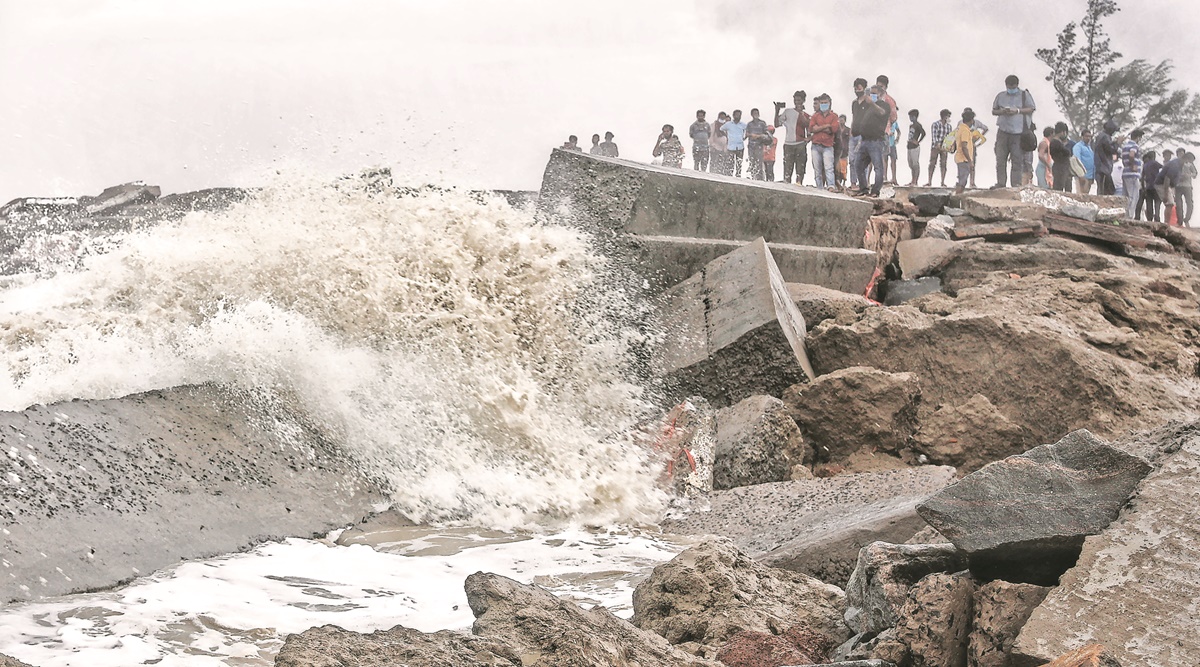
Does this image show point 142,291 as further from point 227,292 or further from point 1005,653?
point 1005,653

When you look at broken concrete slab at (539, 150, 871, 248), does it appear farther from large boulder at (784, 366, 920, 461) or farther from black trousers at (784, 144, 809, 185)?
black trousers at (784, 144, 809, 185)

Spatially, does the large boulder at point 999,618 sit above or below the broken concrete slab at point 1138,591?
below

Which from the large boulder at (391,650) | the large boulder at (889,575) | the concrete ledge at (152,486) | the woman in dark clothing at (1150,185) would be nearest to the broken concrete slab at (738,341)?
the concrete ledge at (152,486)

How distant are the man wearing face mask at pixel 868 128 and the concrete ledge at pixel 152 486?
8.99 m

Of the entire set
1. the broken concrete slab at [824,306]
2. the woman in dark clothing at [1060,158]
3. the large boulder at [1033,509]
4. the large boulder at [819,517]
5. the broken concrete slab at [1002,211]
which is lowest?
the large boulder at [819,517]

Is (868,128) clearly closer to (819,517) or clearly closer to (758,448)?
(758,448)

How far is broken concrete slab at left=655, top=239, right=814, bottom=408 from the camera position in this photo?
5.04 metres

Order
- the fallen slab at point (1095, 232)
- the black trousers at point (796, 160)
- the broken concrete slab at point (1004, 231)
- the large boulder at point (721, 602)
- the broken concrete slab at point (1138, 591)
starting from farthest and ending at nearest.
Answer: the black trousers at point (796, 160)
the fallen slab at point (1095, 232)
the broken concrete slab at point (1004, 231)
the large boulder at point (721, 602)
the broken concrete slab at point (1138, 591)

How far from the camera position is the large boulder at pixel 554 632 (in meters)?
2.06

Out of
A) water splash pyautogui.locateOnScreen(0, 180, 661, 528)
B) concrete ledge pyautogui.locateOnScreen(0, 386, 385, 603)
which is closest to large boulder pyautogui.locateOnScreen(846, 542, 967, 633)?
water splash pyautogui.locateOnScreen(0, 180, 661, 528)

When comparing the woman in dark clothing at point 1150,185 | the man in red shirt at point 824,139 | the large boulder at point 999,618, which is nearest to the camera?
the large boulder at point 999,618

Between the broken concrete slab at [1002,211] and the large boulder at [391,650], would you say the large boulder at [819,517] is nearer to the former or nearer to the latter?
the large boulder at [391,650]

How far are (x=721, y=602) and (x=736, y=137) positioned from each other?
1200 centimetres

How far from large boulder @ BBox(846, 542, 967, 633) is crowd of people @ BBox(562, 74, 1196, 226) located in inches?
386
